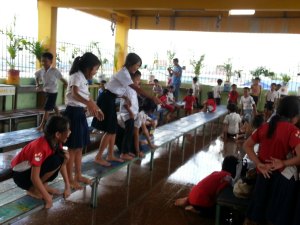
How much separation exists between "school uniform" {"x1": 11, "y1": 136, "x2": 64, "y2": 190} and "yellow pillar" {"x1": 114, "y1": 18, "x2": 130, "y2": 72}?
9.85 m

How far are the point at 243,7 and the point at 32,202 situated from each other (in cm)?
719

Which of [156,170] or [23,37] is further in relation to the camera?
[23,37]

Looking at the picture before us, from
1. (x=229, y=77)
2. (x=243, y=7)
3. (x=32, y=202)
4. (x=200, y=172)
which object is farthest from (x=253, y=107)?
(x=32, y=202)

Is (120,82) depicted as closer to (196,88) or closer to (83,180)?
(83,180)

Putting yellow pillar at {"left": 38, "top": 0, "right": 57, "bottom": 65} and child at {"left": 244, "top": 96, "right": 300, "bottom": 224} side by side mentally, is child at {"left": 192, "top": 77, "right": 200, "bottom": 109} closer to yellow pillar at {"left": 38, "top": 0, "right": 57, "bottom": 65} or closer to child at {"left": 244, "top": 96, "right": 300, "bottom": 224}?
yellow pillar at {"left": 38, "top": 0, "right": 57, "bottom": 65}

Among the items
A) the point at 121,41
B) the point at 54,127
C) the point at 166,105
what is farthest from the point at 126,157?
the point at 121,41

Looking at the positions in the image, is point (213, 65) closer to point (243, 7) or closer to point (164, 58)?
point (164, 58)

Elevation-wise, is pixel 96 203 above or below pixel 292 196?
below

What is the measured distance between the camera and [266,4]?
7.92 metres

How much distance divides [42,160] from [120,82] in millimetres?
1273

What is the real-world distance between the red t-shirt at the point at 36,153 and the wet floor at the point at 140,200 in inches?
38.4

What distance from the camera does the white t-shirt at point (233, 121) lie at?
7.18m

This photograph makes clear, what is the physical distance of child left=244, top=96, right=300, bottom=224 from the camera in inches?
90.1

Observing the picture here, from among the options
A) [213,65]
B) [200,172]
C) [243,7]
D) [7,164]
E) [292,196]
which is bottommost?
[200,172]
